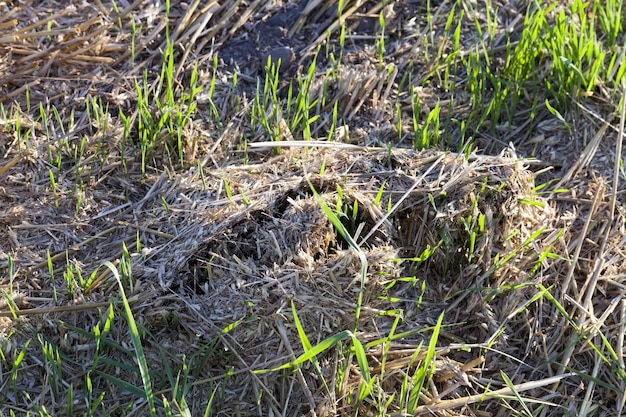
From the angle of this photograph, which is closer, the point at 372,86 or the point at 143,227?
the point at 143,227

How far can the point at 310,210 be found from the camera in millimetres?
2158

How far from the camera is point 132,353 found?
2.02 meters

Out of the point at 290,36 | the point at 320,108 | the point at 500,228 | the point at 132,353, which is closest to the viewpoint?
the point at 132,353

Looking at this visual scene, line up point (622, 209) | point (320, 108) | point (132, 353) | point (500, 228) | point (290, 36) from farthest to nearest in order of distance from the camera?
point (290, 36) → point (320, 108) → point (622, 209) → point (500, 228) → point (132, 353)

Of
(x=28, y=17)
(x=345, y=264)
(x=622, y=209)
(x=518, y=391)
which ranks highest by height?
(x=28, y=17)

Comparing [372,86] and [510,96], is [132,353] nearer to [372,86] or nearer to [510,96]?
[372,86]

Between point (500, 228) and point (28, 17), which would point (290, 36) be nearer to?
point (28, 17)

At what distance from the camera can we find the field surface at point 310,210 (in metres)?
2.01

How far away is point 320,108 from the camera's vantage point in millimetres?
2721

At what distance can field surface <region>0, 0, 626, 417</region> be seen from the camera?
79.0 inches

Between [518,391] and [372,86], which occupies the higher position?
[372,86]

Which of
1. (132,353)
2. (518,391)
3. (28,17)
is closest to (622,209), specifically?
(518,391)

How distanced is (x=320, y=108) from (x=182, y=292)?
3.15 feet

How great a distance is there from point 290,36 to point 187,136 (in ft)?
2.30
